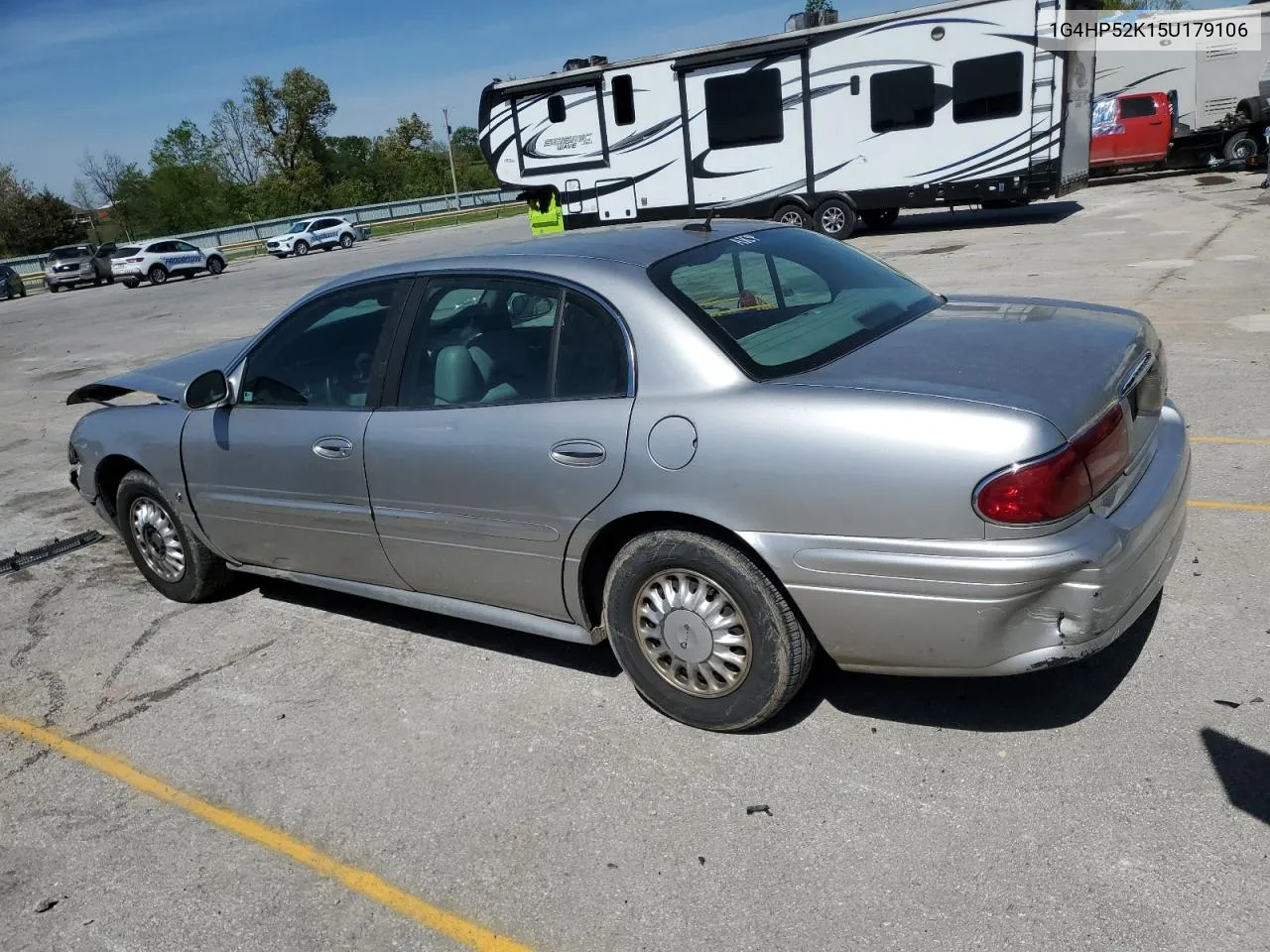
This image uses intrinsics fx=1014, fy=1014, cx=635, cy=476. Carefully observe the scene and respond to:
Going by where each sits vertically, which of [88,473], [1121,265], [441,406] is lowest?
[1121,265]

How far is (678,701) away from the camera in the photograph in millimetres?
3391

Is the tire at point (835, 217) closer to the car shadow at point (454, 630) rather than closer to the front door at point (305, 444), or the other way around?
the car shadow at point (454, 630)

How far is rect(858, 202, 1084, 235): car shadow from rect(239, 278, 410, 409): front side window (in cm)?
1651

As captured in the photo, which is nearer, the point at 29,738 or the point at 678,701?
the point at 678,701

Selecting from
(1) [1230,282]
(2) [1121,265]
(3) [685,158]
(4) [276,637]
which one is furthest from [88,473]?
(3) [685,158]

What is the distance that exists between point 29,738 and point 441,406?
2070mm

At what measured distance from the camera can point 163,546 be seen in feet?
16.5

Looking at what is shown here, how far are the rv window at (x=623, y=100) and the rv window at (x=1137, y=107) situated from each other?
487 inches

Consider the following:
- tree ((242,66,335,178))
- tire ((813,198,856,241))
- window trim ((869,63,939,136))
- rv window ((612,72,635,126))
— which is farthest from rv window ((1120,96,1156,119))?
tree ((242,66,335,178))

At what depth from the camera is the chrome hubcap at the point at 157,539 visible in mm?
4949

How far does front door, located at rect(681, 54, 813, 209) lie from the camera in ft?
57.1

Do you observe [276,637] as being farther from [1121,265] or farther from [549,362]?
[1121,265]

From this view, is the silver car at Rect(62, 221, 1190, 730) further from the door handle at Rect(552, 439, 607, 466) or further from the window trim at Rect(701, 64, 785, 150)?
the window trim at Rect(701, 64, 785, 150)

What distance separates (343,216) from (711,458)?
51270 millimetres
